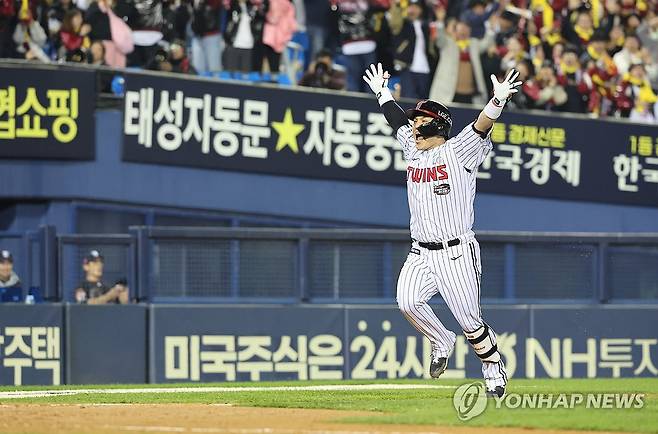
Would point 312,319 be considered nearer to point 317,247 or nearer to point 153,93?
point 317,247

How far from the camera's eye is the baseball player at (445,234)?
34.9 ft

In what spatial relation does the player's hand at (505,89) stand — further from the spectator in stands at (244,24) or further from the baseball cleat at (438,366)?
the spectator in stands at (244,24)

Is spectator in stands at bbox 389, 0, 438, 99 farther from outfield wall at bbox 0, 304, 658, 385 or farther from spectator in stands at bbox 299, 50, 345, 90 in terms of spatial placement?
outfield wall at bbox 0, 304, 658, 385

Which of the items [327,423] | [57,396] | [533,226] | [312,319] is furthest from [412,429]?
[533,226]

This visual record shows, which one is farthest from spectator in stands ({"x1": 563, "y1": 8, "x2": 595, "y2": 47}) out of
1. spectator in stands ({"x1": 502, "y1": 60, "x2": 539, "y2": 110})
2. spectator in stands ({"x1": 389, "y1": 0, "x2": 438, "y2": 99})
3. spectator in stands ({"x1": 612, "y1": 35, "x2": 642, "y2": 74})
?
spectator in stands ({"x1": 389, "y1": 0, "x2": 438, "y2": 99})

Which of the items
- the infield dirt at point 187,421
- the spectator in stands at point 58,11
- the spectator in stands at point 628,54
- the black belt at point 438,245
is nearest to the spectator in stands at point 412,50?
the spectator in stands at point 628,54

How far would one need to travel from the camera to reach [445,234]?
1068cm

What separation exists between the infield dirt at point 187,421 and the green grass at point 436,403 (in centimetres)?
27

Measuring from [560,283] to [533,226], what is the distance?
4.45 metres

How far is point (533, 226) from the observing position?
2117 centimetres

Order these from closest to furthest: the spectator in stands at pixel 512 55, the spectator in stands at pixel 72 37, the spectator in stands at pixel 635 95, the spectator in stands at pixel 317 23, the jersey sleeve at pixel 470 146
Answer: the jersey sleeve at pixel 470 146 < the spectator in stands at pixel 72 37 < the spectator in stands at pixel 512 55 < the spectator in stands at pixel 317 23 < the spectator in stands at pixel 635 95

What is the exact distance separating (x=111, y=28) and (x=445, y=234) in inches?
356

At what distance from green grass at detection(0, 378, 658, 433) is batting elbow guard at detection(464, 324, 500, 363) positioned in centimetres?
37

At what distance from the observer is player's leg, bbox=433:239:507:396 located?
34.9ft
